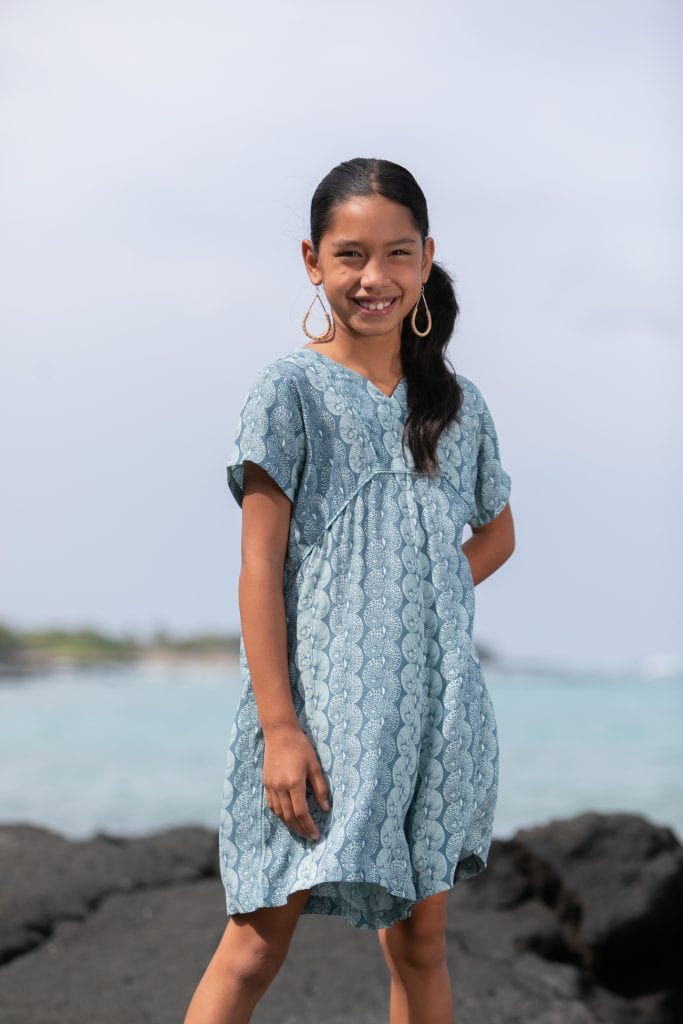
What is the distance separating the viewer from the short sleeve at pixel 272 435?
1830mm

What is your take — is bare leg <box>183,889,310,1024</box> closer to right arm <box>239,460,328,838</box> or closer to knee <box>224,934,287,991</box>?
knee <box>224,934,287,991</box>

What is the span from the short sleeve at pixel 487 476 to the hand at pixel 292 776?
486mm

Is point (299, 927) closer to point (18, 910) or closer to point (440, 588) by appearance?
point (18, 910)

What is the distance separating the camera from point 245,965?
5.99ft

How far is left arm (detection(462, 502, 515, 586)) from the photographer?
7.06ft

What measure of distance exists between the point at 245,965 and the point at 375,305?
87 cm

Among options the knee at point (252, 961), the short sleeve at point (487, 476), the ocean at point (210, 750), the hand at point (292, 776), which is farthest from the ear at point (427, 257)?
the ocean at point (210, 750)

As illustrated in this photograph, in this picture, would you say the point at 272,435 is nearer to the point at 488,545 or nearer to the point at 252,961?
the point at 488,545

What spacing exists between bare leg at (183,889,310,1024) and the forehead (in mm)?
842

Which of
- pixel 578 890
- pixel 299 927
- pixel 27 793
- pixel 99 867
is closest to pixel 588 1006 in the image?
pixel 578 890

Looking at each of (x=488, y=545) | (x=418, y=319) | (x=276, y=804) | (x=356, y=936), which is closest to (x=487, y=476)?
(x=488, y=545)

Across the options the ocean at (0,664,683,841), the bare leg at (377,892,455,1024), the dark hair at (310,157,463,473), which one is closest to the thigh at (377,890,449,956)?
the bare leg at (377,892,455,1024)

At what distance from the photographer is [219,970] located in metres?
1.84

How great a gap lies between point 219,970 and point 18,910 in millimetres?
1439
